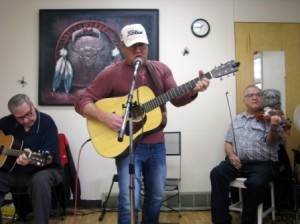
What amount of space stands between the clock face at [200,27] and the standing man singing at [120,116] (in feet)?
5.88

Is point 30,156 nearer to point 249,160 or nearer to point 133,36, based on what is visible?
point 133,36

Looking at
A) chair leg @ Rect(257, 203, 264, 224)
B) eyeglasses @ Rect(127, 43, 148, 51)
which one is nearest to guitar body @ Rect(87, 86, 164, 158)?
eyeglasses @ Rect(127, 43, 148, 51)

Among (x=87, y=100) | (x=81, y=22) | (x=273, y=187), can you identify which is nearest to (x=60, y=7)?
(x=81, y=22)

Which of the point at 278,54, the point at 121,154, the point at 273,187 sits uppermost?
the point at 278,54

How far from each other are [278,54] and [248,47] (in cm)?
36

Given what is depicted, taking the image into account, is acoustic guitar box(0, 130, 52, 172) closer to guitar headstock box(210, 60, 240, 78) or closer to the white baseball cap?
the white baseball cap

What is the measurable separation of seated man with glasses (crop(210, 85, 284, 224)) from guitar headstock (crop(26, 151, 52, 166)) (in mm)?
1505

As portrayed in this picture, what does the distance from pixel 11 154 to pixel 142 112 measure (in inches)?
52.9

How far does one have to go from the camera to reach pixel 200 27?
3775 mm

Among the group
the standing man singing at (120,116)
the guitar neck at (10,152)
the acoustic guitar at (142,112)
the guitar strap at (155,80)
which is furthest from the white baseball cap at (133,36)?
the guitar neck at (10,152)

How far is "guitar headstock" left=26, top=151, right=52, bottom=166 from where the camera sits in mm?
2599

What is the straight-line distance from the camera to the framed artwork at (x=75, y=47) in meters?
3.75

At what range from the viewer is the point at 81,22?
12.3 feet

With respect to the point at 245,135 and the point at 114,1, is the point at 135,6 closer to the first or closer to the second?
the point at 114,1
